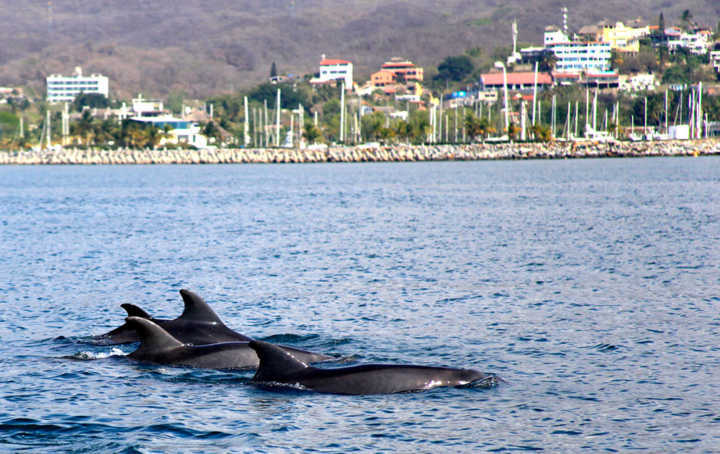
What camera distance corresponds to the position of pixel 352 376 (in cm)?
1662

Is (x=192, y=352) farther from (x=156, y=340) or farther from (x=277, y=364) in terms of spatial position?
(x=277, y=364)

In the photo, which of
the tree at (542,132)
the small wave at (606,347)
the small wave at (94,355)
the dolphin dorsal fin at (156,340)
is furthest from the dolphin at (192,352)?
the tree at (542,132)

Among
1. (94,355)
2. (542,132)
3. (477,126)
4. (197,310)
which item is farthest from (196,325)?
(477,126)

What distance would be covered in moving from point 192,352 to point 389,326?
592cm

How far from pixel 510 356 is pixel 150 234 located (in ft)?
113

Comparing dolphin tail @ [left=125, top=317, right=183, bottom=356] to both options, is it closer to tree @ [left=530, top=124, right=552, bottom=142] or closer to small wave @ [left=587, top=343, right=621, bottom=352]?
small wave @ [left=587, top=343, right=621, bottom=352]

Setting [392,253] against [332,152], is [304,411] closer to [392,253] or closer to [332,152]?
[392,253]

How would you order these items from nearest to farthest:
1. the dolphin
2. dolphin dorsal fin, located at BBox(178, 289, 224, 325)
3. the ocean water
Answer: the ocean water < the dolphin < dolphin dorsal fin, located at BBox(178, 289, 224, 325)

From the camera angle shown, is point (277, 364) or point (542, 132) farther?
point (542, 132)

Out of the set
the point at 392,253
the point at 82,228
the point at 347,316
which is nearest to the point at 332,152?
the point at 82,228

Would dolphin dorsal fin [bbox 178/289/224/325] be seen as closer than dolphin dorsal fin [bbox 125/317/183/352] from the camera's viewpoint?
No

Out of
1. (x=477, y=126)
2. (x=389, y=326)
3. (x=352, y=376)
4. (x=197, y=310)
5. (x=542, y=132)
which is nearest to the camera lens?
(x=352, y=376)

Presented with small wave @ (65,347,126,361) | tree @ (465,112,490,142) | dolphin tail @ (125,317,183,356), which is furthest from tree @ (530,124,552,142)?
dolphin tail @ (125,317,183,356)

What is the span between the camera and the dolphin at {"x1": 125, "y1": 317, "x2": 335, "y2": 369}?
1856 centimetres
